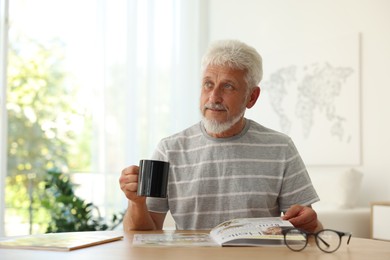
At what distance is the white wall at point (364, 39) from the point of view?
4.64 m

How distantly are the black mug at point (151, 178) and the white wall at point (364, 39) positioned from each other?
321 centimetres

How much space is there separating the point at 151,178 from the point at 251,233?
13.4 inches

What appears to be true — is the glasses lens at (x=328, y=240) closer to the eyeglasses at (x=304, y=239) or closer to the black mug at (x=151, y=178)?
the eyeglasses at (x=304, y=239)

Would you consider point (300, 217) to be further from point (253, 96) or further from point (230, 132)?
point (253, 96)

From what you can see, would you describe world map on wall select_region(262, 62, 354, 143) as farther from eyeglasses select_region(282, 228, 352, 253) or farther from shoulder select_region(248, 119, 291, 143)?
eyeglasses select_region(282, 228, 352, 253)

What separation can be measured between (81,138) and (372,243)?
540 centimetres

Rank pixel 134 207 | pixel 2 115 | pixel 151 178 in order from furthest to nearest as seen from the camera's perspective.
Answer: pixel 2 115
pixel 134 207
pixel 151 178

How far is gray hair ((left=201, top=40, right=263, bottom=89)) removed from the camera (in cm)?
219

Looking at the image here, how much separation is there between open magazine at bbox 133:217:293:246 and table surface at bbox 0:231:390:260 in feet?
0.10

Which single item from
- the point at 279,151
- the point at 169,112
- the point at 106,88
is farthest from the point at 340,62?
the point at 279,151

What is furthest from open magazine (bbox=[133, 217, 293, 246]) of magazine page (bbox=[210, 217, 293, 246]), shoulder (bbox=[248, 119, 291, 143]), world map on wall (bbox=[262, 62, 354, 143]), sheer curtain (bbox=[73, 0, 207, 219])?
world map on wall (bbox=[262, 62, 354, 143])

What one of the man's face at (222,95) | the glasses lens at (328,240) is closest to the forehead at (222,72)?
the man's face at (222,95)

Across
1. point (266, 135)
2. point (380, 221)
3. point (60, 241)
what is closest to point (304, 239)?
point (60, 241)

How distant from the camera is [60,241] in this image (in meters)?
1.57
